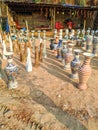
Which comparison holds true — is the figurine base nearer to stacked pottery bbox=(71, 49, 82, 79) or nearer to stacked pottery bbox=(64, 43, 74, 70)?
stacked pottery bbox=(71, 49, 82, 79)

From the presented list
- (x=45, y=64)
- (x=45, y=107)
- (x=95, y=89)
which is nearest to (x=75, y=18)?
(x=45, y=64)

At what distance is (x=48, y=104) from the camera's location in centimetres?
311

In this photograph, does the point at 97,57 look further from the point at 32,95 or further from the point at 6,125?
the point at 6,125

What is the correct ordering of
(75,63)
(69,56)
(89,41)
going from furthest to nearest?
(89,41) < (69,56) < (75,63)

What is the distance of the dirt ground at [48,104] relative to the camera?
101 inches

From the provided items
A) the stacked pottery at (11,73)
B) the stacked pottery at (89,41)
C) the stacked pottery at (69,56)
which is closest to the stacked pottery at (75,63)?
the stacked pottery at (69,56)

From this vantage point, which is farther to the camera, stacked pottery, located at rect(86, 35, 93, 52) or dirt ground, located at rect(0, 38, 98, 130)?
stacked pottery, located at rect(86, 35, 93, 52)

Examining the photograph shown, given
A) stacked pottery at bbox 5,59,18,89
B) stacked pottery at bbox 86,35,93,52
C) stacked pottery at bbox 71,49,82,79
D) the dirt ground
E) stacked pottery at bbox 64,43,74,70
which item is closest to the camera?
the dirt ground

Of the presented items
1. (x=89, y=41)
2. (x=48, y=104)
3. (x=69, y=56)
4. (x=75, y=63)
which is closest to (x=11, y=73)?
(x=48, y=104)

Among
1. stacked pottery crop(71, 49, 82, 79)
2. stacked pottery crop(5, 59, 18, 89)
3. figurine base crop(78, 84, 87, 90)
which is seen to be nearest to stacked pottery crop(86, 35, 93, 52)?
stacked pottery crop(71, 49, 82, 79)

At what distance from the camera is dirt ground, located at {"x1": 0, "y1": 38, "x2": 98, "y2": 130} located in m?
2.55

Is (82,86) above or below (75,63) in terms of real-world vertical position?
below

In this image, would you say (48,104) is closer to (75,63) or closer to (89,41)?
(75,63)

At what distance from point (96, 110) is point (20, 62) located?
3436 millimetres
